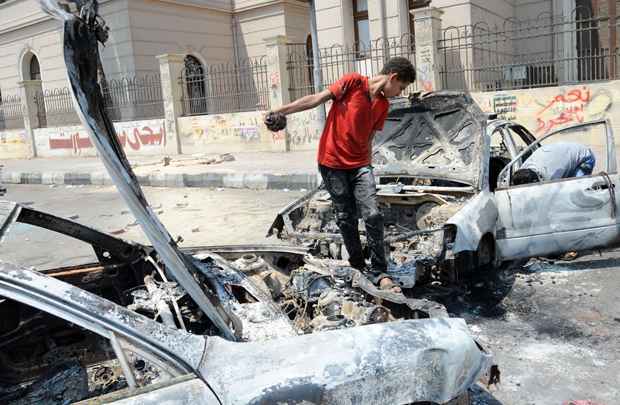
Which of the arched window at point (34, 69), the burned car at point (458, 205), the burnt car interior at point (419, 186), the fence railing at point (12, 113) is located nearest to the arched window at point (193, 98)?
the fence railing at point (12, 113)

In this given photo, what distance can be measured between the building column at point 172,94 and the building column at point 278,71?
3.43 metres

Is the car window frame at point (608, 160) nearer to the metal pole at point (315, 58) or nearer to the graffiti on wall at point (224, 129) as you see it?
the metal pole at point (315, 58)

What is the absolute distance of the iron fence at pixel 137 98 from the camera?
58.4ft

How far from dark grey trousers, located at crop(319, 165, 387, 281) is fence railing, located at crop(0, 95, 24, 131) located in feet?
68.3

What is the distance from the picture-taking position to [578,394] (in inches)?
121

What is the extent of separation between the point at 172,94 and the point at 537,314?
14440 mm

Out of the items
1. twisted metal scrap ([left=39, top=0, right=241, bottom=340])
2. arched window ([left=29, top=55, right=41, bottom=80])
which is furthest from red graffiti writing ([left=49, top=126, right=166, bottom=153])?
twisted metal scrap ([left=39, top=0, right=241, bottom=340])

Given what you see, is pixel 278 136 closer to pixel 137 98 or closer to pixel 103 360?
pixel 137 98

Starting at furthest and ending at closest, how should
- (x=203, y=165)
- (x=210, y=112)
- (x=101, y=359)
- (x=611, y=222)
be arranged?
(x=210, y=112), (x=203, y=165), (x=611, y=222), (x=101, y=359)

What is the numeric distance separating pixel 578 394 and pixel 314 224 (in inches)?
115

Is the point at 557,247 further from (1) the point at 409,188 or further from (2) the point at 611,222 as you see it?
(1) the point at 409,188

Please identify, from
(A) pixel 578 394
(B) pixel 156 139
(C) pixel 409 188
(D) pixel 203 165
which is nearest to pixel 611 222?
(C) pixel 409 188

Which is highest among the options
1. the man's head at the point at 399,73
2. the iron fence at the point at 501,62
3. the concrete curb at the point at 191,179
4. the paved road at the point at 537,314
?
the iron fence at the point at 501,62

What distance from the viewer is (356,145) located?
422cm
